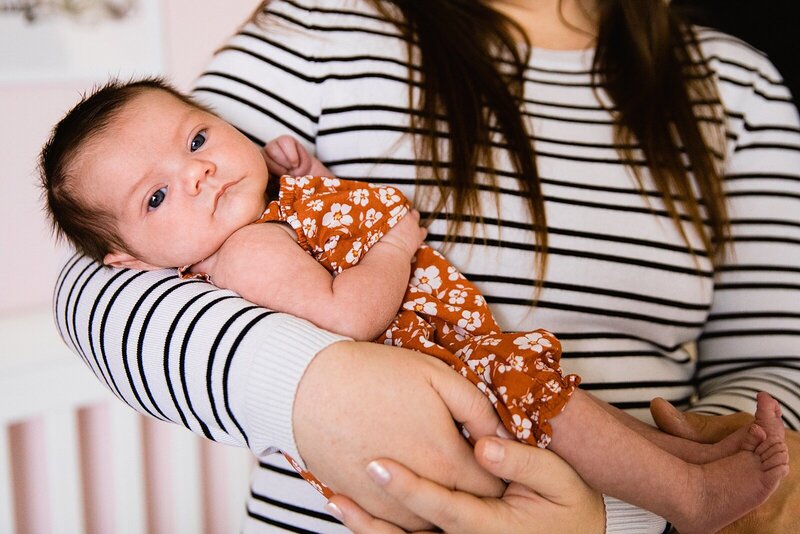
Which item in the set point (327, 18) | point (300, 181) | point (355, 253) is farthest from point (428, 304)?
point (327, 18)

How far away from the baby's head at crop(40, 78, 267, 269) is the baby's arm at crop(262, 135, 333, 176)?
5 centimetres

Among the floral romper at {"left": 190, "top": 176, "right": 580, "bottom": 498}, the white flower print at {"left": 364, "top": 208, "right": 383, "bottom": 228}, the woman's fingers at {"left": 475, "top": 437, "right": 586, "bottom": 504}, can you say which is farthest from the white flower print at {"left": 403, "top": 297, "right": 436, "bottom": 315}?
the woman's fingers at {"left": 475, "top": 437, "right": 586, "bottom": 504}

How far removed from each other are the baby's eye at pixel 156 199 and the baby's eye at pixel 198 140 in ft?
0.21

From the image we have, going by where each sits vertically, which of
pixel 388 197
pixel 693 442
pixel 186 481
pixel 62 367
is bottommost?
pixel 186 481

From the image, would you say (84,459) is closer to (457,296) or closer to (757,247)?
(457,296)

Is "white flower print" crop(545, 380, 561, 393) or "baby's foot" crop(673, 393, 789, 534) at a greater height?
"white flower print" crop(545, 380, 561, 393)

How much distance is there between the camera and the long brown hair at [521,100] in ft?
3.14

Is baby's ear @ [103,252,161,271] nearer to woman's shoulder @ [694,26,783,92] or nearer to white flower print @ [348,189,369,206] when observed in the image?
white flower print @ [348,189,369,206]

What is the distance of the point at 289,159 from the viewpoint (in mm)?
924

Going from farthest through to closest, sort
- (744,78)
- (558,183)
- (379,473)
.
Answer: (744,78)
(558,183)
(379,473)

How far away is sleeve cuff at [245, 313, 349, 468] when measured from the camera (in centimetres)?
64

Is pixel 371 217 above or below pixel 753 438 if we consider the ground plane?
above

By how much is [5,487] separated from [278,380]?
109 centimetres

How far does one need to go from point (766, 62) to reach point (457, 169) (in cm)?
55
